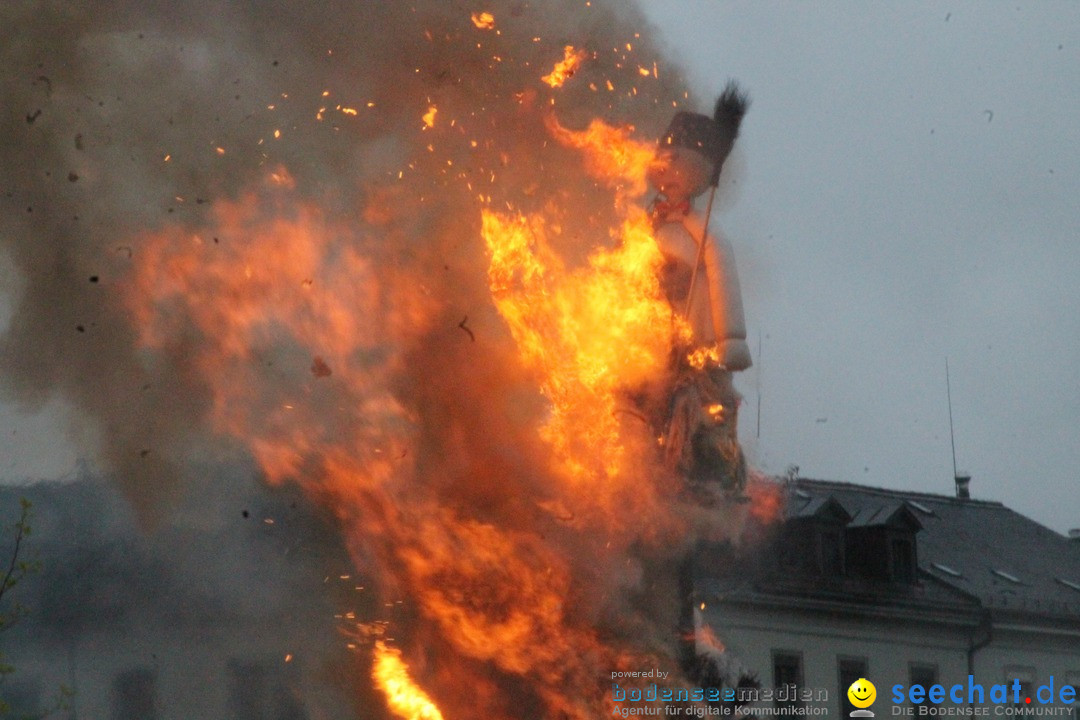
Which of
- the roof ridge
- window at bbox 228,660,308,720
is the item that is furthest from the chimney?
window at bbox 228,660,308,720

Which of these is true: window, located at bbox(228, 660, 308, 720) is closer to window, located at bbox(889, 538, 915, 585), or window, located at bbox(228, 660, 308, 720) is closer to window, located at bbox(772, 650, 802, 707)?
window, located at bbox(772, 650, 802, 707)

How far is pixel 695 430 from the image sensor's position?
10594mm

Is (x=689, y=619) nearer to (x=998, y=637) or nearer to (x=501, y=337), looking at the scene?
(x=501, y=337)

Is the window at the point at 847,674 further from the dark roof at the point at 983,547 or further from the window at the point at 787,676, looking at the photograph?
the dark roof at the point at 983,547

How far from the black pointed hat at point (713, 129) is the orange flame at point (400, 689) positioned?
5069 mm

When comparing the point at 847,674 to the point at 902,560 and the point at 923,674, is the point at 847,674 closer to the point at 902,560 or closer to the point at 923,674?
the point at 923,674

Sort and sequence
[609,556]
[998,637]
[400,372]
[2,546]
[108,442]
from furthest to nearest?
[998,637]
[2,546]
[108,442]
[400,372]
[609,556]

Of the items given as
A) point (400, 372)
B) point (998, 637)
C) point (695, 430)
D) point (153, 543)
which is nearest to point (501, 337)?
point (400, 372)

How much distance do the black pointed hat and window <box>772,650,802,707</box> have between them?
431 inches

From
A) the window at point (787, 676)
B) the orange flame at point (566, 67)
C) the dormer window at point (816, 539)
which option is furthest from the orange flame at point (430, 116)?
the dormer window at point (816, 539)

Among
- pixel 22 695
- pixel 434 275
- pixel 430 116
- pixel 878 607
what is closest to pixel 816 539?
pixel 878 607

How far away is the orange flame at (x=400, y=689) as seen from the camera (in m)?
11.4

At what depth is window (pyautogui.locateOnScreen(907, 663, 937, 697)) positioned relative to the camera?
21.2 meters

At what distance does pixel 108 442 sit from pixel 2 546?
14.5ft
